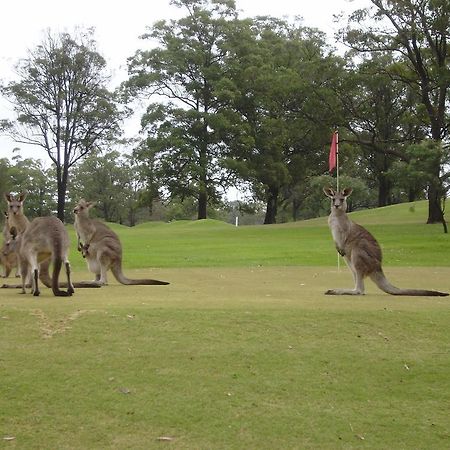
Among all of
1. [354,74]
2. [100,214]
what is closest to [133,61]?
[354,74]

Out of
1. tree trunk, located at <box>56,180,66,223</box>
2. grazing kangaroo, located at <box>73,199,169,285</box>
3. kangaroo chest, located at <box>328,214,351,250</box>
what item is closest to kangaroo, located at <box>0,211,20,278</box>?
grazing kangaroo, located at <box>73,199,169,285</box>

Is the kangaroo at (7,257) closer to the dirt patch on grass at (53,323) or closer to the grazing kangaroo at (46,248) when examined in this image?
the grazing kangaroo at (46,248)

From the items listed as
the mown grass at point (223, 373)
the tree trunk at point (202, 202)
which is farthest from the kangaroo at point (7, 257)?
the tree trunk at point (202, 202)

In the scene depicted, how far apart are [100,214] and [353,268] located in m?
73.5

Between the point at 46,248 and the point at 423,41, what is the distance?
3210 centimetres

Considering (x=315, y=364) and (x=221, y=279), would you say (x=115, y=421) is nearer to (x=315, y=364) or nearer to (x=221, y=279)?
(x=315, y=364)

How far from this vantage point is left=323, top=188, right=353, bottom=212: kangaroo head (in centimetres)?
1184

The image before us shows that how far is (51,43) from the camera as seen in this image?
52594 mm

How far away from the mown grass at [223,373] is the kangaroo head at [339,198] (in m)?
3.03

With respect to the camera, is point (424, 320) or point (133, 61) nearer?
point (424, 320)

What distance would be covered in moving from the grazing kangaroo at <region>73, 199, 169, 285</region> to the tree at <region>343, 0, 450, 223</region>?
79.4 feet

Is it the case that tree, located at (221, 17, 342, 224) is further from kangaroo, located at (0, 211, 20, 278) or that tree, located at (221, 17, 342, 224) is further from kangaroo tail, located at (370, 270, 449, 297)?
kangaroo tail, located at (370, 270, 449, 297)

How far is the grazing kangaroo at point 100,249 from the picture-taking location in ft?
37.8

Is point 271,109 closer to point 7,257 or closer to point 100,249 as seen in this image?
point 7,257
